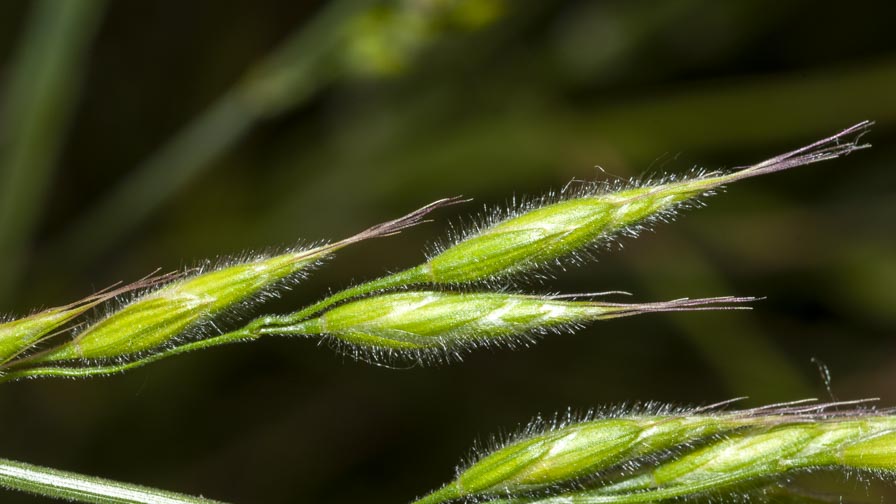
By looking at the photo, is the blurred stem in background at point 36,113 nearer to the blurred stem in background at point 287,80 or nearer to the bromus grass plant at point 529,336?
the blurred stem in background at point 287,80

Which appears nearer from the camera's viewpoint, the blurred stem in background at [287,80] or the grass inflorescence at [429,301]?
the grass inflorescence at [429,301]

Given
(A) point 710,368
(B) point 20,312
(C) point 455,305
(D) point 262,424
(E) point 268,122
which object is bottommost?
(A) point 710,368

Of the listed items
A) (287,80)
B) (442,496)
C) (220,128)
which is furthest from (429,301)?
(220,128)

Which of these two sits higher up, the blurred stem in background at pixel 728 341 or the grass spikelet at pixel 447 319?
the grass spikelet at pixel 447 319

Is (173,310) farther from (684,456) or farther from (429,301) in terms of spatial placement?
(684,456)

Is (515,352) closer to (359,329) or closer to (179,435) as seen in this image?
(179,435)

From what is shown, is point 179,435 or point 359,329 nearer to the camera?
point 359,329

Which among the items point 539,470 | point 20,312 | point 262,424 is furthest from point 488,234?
point 262,424

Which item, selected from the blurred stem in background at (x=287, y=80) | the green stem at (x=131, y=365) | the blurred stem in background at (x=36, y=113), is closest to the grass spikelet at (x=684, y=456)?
the green stem at (x=131, y=365)
